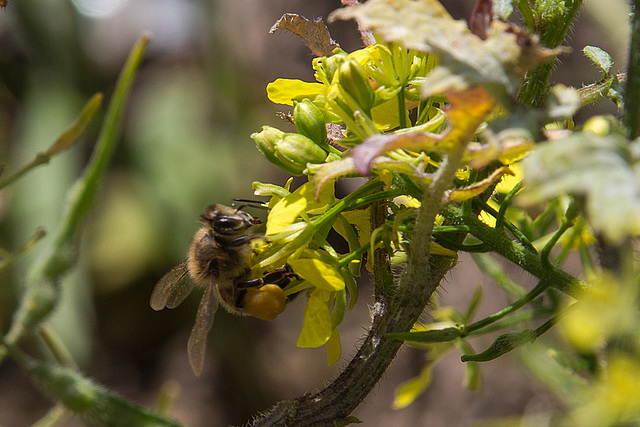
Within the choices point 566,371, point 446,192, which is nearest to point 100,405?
point 446,192

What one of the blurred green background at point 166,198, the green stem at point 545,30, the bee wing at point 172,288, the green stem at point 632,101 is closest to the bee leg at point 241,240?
the bee wing at point 172,288

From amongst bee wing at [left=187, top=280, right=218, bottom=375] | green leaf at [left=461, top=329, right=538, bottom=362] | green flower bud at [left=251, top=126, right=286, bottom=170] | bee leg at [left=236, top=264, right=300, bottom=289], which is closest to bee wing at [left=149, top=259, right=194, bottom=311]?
bee wing at [left=187, top=280, right=218, bottom=375]

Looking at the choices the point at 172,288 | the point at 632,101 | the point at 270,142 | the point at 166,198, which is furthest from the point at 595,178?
the point at 166,198

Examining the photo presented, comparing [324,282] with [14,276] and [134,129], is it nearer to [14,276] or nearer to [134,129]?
[14,276]

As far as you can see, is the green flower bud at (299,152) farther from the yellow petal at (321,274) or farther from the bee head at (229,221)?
the bee head at (229,221)

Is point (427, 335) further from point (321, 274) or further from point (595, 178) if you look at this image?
point (595, 178)

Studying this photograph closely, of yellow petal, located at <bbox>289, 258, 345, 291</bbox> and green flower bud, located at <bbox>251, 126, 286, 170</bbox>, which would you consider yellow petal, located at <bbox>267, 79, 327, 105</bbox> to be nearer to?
green flower bud, located at <bbox>251, 126, 286, 170</bbox>
